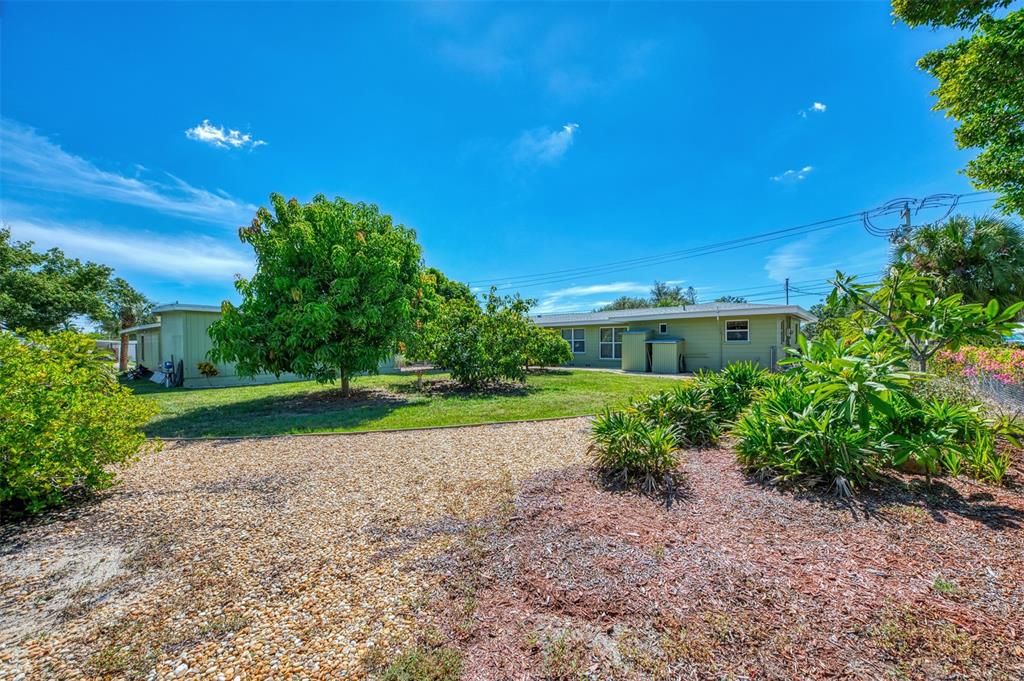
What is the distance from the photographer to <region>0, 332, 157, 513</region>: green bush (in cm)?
309

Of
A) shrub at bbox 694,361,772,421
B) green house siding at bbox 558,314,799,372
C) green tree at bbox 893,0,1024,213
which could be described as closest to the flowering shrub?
shrub at bbox 694,361,772,421

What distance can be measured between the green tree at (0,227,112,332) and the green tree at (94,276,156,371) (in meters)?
1.53

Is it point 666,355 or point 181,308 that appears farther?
point 666,355

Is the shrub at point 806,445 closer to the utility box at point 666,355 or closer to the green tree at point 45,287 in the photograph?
the utility box at point 666,355

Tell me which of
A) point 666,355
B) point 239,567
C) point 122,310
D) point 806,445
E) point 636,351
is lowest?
point 239,567

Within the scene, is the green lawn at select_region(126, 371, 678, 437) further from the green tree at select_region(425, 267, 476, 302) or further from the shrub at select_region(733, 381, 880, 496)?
the green tree at select_region(425, 267, 476, 302)

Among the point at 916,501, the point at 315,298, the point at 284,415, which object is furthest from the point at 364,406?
A: the point at 916,501

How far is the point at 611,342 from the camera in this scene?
807 inches

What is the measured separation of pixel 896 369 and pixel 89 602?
6256 millimetres

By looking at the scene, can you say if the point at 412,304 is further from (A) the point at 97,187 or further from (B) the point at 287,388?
(A) the point at 97,187

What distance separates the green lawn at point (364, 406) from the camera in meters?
7.32

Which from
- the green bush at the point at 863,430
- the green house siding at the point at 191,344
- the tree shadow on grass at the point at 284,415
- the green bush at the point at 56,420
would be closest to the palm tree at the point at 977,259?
the green bush at the point at 863,430

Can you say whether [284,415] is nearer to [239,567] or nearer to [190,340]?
[239,567]

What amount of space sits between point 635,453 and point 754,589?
164cm
